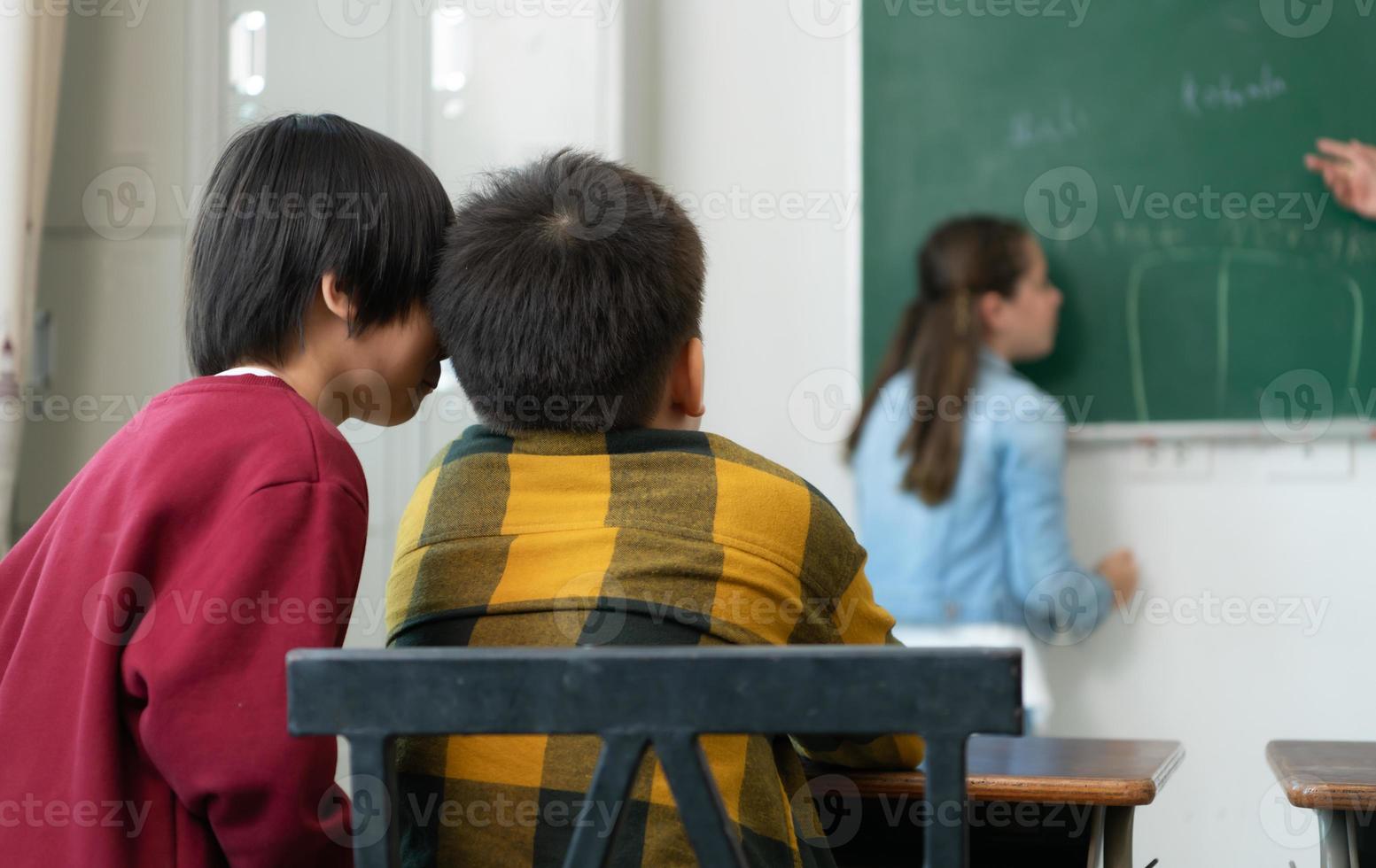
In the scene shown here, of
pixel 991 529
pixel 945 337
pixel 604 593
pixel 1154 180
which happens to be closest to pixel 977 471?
pixel 991 529

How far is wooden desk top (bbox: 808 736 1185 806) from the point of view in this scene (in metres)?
1.12

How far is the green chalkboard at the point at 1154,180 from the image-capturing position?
9.48 feet

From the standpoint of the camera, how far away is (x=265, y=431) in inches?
40.1

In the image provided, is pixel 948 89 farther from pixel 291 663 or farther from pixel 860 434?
pixel 291 663

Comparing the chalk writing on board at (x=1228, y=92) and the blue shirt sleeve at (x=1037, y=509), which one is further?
the chalk writing on board at (x=1228, y=92)

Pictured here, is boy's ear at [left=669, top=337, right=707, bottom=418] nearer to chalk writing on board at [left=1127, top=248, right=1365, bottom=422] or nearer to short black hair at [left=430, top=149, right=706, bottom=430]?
short black hair at [left=430, top=149, right=706, bottom=430]

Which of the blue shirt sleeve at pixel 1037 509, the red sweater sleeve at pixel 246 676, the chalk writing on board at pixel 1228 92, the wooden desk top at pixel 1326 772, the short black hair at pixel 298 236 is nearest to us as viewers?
the red sweater sleeve at pixel 246 676

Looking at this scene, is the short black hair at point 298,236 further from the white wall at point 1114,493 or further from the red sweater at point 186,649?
the white wall at point 1114,493

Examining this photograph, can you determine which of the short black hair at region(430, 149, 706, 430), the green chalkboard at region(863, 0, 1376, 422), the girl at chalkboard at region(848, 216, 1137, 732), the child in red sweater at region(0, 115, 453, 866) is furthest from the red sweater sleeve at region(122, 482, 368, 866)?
the green chalkboard at region(863, 0, 1376, 422)

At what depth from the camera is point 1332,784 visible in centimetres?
107

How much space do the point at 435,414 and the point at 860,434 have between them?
92cm

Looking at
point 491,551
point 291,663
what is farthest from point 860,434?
point 291,663

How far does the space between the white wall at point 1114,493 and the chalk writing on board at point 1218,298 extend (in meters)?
0.15

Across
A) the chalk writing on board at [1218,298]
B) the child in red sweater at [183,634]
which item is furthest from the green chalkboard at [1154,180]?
the child in red sweater at [183,634]
